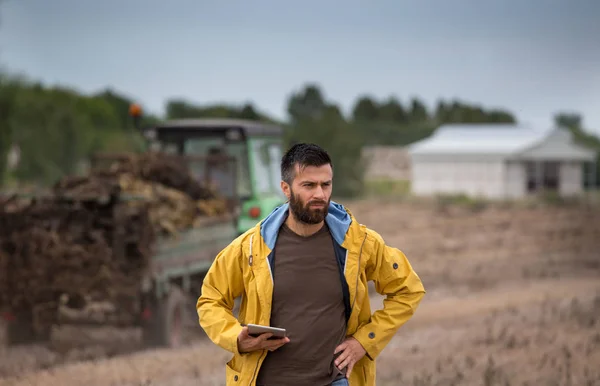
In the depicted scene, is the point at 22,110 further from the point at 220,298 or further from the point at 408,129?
the point at 408,129

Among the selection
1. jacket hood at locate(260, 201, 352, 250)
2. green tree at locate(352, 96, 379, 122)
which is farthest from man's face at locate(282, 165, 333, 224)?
green tree at locate(352, 96, 379, 122)

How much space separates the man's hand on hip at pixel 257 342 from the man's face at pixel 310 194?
1.77ft

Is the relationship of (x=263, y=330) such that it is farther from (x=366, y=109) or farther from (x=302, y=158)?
(x=366, y=109)

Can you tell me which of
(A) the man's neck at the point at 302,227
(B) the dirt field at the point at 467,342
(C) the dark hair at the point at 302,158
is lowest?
(B) the dirt field at the point at 467,342

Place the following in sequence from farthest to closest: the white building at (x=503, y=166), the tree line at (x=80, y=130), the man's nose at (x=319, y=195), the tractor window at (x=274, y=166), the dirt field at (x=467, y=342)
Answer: the white building at (x=503, y=166), the tree line at (x=80, y=130), the tractor window at (x=274, y=166), the dirt field at (x=467, y=342), the man's nose at (x=319, y=195)

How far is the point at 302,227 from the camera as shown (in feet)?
16.1

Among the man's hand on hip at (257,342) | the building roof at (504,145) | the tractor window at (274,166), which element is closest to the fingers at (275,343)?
the man's hand on hip at (257,342)

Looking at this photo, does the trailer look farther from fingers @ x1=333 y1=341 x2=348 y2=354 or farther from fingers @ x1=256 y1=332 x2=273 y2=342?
fingers @ x1=256 y1=332 x2=273 y2=342

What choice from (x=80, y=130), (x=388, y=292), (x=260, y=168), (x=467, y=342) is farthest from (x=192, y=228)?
(x=80, y=130)

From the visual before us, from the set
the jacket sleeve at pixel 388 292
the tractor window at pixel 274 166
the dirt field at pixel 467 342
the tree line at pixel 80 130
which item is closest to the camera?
the jacket sleeve at pixel 388 292

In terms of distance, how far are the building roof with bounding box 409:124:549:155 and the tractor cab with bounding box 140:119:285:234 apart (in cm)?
4227

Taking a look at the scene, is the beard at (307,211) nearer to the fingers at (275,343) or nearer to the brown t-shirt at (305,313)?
the brown t-shirt at (305,313)

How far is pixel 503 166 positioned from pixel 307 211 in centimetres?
5334

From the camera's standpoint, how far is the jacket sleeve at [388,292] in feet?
16.4
